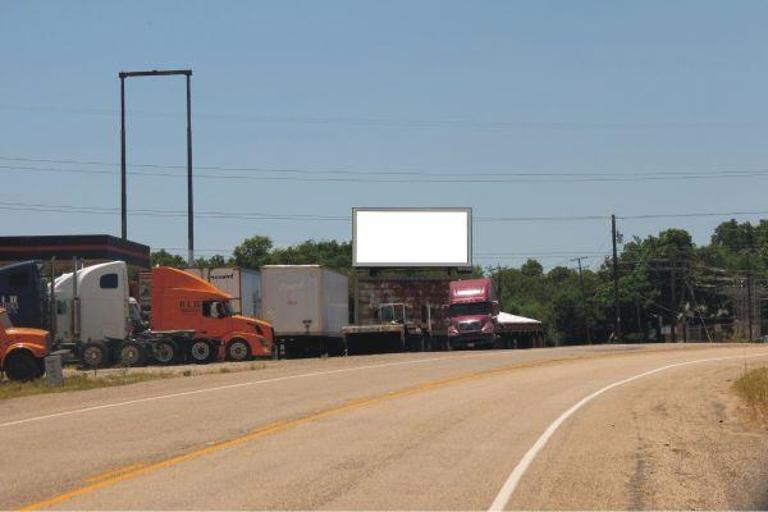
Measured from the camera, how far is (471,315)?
49562 mm

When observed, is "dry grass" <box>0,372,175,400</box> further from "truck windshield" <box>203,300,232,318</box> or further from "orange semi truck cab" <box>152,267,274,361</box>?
"truck windshield" <box>203,300,232,318</box>

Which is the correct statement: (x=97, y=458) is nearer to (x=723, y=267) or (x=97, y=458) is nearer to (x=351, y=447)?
(x=351, y=447)

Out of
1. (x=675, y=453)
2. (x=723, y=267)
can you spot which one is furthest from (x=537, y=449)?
(x=723, y=267)

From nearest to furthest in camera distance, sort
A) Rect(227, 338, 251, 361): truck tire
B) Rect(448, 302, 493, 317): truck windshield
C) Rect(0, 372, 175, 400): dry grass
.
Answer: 1. Rect(0, 372, 175, 400): dry grass
2. Rect(227, 338, 251, 361): truck tire
3. Rect(448, 302, 493, 317): truck windshield

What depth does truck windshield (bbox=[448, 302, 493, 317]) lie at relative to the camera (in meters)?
49.7

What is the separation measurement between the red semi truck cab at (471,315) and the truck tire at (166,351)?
1579cm

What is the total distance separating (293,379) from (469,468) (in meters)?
15.7

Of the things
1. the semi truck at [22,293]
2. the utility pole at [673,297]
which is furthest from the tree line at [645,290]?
the semi truck at [22,293]

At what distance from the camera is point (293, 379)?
86.3 ft

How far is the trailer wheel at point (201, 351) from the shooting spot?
3919 centimetres

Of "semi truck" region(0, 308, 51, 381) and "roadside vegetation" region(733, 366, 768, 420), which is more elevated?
"semi truck" region(0, 308, 51, 381)

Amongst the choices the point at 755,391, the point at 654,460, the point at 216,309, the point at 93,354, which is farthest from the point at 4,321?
the point at 654,460

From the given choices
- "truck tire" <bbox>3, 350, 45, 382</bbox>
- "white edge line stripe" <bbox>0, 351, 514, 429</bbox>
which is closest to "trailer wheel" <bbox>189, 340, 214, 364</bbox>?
"white edge line stripe" <bbox>0, 351, 514, 429</bbox>

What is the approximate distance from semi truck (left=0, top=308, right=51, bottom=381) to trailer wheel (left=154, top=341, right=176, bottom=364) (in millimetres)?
9998
